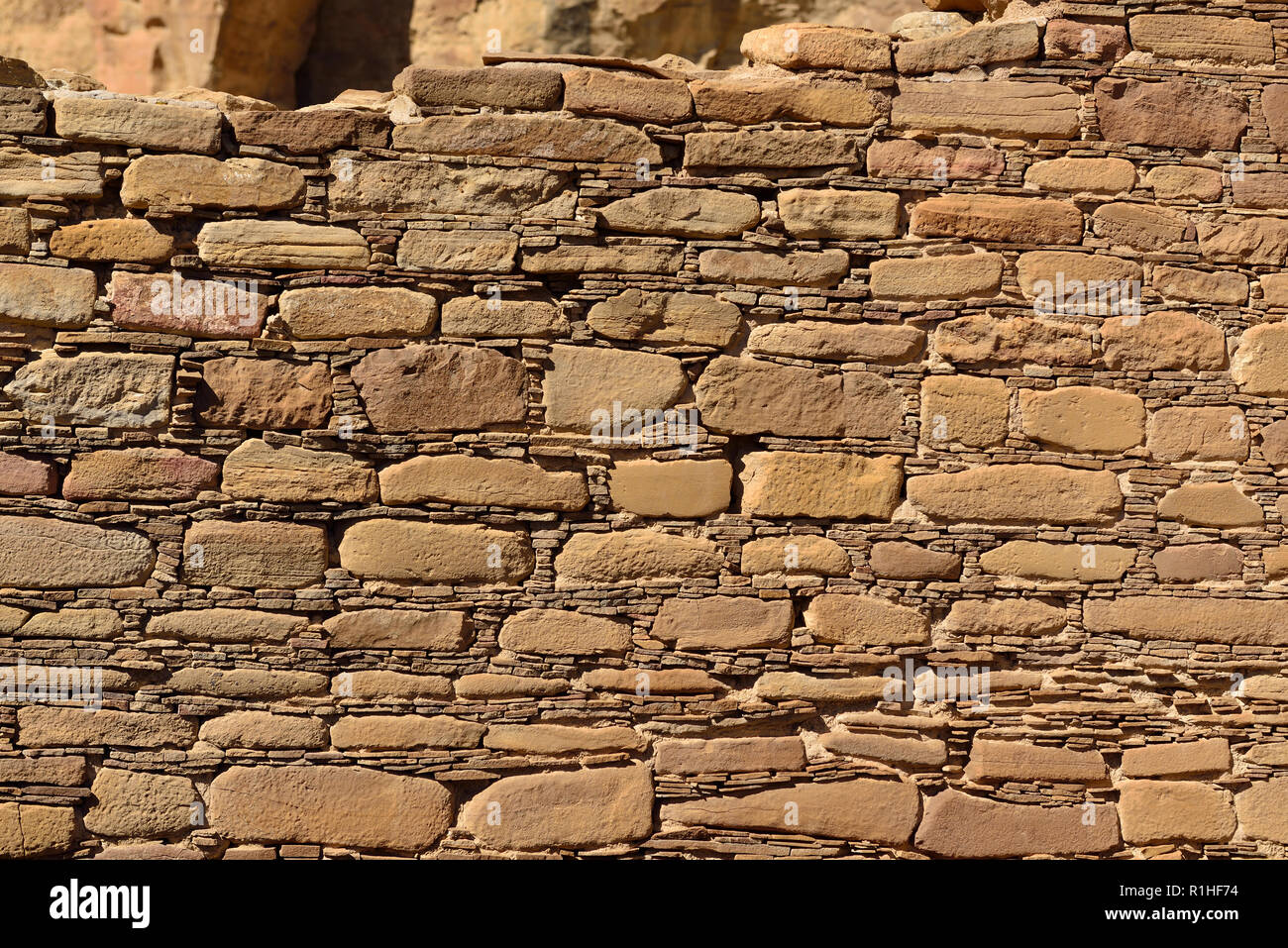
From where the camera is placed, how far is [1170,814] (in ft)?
9.45

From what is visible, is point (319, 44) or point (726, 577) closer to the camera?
point (726, 577)

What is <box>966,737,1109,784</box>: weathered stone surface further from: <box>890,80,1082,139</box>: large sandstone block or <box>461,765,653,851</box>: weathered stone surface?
<box>890,80,1082,139</box>: large sandstone block

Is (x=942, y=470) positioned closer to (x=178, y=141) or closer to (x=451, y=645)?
(x=451, y=645)

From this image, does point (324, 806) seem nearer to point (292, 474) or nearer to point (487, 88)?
point (292, 474)

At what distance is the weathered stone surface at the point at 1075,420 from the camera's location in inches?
115

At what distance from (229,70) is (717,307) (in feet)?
8.84

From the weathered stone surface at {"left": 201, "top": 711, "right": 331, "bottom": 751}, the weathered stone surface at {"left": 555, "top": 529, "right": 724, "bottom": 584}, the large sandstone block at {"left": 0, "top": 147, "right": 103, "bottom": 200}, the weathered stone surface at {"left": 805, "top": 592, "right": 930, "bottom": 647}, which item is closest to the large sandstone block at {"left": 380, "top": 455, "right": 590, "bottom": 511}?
the weathered stone surface at {"left": 555, "top": 529, "right": 724, "bottom": 584}

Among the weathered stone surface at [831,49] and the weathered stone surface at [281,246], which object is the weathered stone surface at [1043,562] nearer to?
the weathered stone surface at [831,49]

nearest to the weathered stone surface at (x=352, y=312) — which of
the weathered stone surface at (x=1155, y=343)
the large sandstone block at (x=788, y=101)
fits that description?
the large sandstone block at (x=788, y=101)

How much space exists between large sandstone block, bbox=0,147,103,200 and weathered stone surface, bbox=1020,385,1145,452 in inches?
112

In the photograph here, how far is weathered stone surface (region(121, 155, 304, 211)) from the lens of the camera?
2.76 metres

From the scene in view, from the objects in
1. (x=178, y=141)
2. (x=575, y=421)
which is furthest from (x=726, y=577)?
(x=178, y=141)

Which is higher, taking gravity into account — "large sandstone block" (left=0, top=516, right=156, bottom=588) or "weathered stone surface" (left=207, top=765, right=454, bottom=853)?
"large sandstone block" (left=0, top=516, right=156, bottom=588)

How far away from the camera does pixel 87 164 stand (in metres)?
2.75
